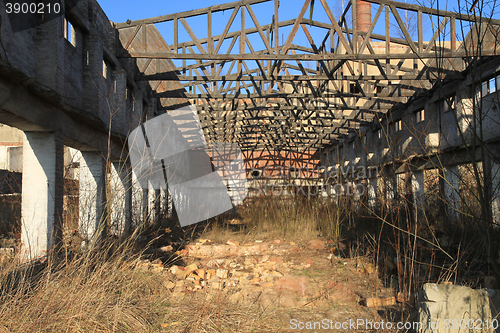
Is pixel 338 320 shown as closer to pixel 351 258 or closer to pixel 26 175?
pixel 351 258

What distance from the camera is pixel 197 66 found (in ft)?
40.1

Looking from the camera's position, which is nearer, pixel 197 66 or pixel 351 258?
A: pixel 351 258

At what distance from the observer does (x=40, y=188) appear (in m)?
5.96

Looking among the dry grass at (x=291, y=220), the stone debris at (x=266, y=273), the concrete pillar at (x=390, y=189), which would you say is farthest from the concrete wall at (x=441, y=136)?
the stone debris at (x=266, y=273)

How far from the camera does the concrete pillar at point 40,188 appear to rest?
5863 mm

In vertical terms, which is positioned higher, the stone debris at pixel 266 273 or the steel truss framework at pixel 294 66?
the steel truss framework at pixel 294 66

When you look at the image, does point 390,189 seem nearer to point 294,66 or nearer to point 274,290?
point 274,290

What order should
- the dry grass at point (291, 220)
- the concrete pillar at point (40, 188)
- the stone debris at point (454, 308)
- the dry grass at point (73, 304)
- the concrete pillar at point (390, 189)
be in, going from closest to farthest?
the stone debris at point (454, 308) → the dry grass at point (73, 304) → the concrete pillar at point (390, 189) → the concrete pillar at point (40, 188) → the dry grass at point (291, 220)

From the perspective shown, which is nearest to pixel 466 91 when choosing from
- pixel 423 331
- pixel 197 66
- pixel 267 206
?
pixel 267 206

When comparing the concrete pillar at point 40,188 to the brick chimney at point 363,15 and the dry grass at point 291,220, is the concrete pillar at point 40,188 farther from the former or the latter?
the brick chimney at point 363,15

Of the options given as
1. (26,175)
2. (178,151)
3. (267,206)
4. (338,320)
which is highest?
(178,151)

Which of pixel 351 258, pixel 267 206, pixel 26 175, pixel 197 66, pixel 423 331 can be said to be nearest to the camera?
pixel 423 331

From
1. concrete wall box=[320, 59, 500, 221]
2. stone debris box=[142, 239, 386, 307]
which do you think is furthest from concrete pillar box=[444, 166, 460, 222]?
stone debris box=[142, 239, 386, 307]

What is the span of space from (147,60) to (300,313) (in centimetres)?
922
